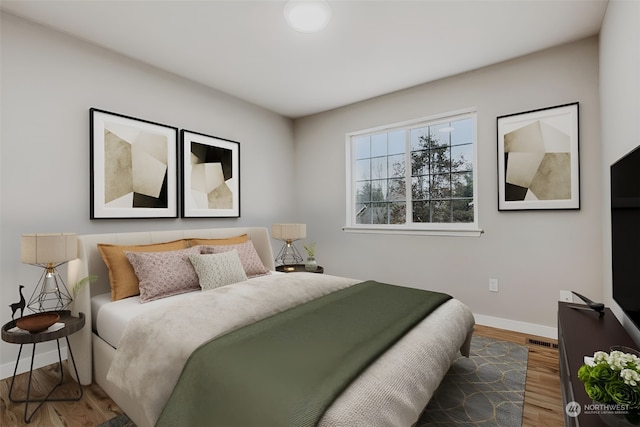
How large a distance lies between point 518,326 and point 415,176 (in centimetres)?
185

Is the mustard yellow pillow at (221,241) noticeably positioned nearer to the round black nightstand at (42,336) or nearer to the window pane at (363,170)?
the round black nightstand at (42,336)

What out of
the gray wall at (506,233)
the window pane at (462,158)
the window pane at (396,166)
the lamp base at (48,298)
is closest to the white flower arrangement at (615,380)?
the gray wall at (506,233)

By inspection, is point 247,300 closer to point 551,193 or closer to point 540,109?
point 551,193

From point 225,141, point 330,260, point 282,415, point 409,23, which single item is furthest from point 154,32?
point 330,260

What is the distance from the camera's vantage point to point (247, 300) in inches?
79.3

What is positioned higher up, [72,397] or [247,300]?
[247,300]

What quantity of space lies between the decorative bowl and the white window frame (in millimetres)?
3046

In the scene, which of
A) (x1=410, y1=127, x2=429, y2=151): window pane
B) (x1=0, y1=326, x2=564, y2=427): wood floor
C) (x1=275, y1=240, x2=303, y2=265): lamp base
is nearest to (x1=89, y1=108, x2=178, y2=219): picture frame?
(x1=0, y1=326, x2=564, y2=427): wood floor

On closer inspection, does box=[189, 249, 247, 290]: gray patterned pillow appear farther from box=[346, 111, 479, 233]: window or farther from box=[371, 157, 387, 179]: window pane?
box=[371, 157, 387, 179]: window pane

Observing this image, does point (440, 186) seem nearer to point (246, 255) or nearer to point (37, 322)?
point (246, 255)

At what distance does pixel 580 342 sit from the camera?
159cm

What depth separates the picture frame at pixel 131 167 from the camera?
8.86ft

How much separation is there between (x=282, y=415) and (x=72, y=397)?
6.01 ft

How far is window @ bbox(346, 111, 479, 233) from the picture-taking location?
3.45 m
